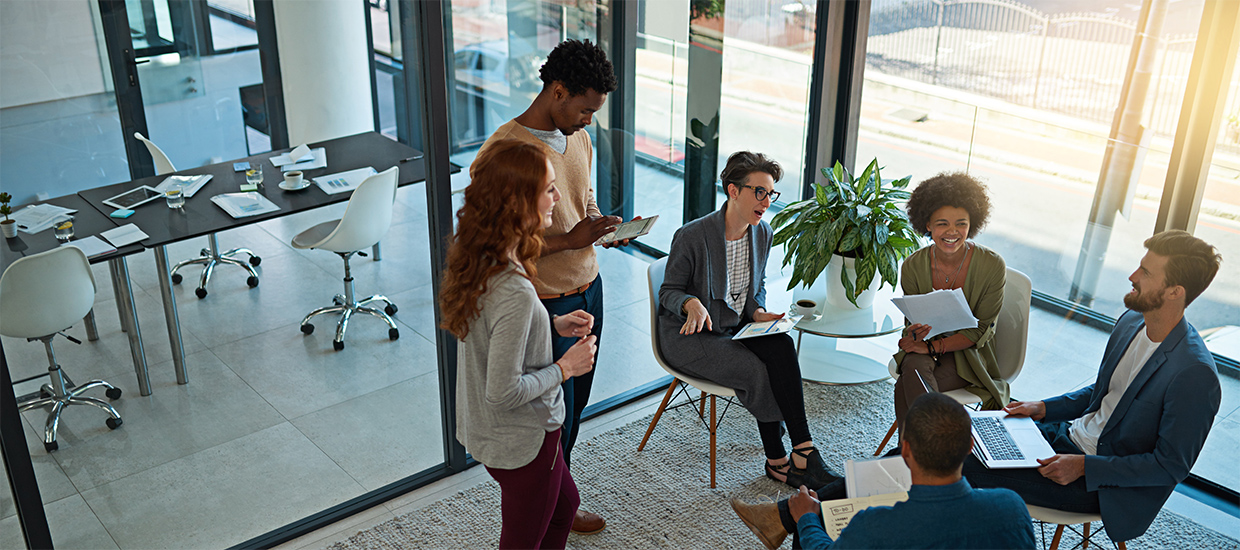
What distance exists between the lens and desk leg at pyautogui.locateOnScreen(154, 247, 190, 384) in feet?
9.27

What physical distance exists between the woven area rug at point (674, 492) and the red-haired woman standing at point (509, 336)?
2.98 ft

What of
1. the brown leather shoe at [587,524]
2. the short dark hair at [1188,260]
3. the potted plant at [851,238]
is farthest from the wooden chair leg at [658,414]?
the short dark hair at [1188,260]

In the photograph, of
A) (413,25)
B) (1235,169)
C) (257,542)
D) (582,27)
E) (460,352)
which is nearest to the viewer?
(460,352)

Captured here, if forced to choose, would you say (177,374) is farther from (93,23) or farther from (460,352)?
(460,352)

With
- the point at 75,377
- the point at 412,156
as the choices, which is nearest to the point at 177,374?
the point at 75,377

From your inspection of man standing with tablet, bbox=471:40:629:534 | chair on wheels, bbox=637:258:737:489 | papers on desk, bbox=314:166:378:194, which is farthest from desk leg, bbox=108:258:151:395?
chair on wheels, bbox=637:258:737:489

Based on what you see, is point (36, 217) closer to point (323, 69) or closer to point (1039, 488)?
point (323, 69)

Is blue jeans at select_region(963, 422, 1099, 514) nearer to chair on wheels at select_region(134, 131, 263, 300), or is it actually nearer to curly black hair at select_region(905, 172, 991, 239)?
curly black hair at select_region(905, 172, 991, 239)

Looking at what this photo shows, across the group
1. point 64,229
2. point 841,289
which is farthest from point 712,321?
point 64,229

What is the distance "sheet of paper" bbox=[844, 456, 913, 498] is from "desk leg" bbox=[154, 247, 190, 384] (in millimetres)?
2217

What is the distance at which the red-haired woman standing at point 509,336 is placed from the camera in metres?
2.00

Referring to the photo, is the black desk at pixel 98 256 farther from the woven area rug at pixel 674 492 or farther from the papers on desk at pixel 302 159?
the woven area rug at pixel 674 492

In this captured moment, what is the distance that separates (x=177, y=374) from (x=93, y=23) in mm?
1178

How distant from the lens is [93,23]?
8.73ft
